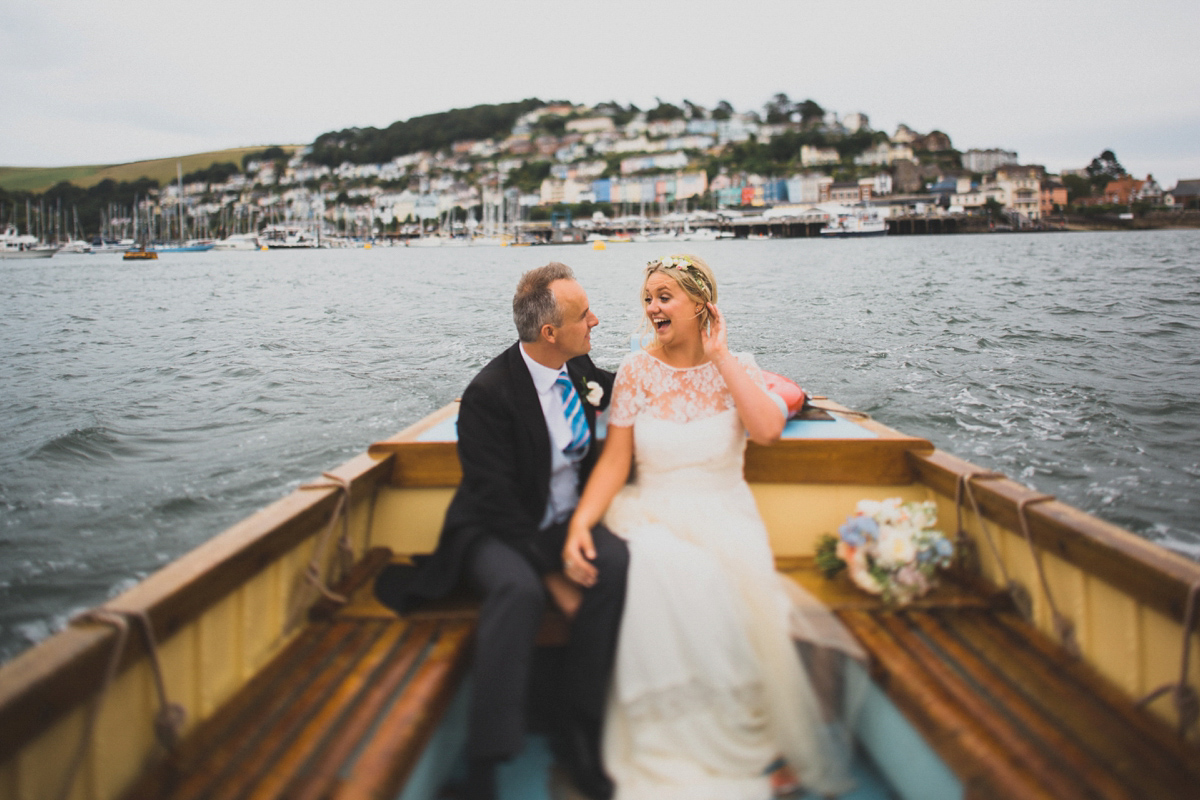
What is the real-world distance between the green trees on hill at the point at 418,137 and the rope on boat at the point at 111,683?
7838 inches

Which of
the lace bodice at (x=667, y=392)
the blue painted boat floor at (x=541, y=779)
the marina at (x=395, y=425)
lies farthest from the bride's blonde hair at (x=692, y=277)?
the blue painted boat floor at (x=541, y=779)

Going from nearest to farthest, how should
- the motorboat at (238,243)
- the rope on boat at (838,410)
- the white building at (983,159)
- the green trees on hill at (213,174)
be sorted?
the rope on boat at (838,410), the motorboat at (238,243), the white building at (983,159), the green trees on hill at (213,174)

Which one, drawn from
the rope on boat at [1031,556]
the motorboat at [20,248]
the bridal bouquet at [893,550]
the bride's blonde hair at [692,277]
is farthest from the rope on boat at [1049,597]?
the motorboat at [20,248]

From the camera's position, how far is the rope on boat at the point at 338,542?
244 centimetres

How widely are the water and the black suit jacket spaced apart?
278cm

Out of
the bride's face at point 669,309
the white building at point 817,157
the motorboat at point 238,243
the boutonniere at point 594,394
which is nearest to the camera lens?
the bride's face at point 669,309

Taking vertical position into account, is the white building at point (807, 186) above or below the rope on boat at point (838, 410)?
above

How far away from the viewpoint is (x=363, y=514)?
2.87 m

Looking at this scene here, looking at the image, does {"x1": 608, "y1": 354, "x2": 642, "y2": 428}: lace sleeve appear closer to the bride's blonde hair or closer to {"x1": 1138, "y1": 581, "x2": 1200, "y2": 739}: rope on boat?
the bride's blonde hair

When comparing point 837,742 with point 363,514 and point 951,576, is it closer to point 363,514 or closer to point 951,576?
point 951,576

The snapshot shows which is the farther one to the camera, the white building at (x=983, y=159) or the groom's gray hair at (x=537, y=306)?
the white building at (x=983, y=159)

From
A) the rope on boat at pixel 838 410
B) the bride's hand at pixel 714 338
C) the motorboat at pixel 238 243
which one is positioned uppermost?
the motorboat at pixel 238 243

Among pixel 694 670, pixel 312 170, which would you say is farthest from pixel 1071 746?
pixel 312 170

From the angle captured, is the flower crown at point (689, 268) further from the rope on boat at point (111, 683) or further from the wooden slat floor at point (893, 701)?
the rope on boat at point (111, 683)
